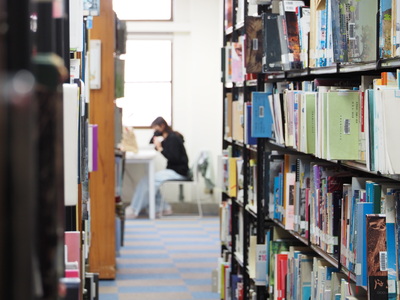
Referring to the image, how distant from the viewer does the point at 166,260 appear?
761 centimetres

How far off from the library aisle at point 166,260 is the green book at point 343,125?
10.7 feet

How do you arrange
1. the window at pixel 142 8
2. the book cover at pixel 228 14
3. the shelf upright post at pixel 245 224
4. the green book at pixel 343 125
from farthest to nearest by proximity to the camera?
the window at pixel 142 8
the book cover at pixel 228 14
the shelf upright post at pixel 245 224
the green book at pixel 343 125

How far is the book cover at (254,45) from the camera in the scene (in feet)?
14.1

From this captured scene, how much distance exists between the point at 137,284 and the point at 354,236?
150 inches

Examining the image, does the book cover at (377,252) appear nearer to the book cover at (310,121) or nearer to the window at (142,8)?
the book cover at (310,121)

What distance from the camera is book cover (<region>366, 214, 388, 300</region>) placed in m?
2.65

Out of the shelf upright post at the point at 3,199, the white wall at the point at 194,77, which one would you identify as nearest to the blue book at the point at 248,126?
the shelf upright post at the point at 3,199

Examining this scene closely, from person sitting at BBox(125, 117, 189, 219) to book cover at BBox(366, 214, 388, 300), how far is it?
732 centimetres

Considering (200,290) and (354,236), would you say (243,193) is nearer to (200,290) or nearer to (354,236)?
(200,290)

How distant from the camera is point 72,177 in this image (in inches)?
65.9

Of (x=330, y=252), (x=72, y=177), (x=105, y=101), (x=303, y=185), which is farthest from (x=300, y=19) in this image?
(x=105, y=101)

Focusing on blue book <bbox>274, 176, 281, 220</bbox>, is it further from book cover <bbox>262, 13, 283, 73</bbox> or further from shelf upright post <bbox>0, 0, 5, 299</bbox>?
shelf upright post <bbox>0, 0, 5, 299</bbox>

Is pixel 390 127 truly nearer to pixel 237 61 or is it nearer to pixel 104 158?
pixel 237 61

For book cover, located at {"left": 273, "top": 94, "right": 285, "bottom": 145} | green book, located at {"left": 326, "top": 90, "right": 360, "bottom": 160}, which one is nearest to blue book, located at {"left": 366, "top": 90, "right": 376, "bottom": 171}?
green book, located at {"left": 326, "top": 90, "right": 360, "bottom": 160}
